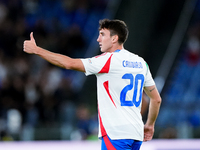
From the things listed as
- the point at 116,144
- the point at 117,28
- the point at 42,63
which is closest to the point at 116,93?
the point at 116,144

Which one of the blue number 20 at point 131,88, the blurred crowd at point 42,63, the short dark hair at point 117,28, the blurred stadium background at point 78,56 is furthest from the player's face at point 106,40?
the blurred crowd at point 42,63

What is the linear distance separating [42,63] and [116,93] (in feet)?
25.1

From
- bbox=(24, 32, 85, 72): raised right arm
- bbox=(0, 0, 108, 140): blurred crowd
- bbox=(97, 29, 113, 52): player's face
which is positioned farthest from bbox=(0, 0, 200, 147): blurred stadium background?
bbox=(24, 32, 85, 72): raised right arm

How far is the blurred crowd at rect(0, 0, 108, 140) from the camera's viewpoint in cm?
945

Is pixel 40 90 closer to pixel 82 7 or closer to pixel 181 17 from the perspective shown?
pixel 82 7

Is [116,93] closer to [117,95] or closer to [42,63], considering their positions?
[117,95]

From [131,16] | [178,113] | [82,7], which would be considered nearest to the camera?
[178,113]

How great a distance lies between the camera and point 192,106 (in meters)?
10.9

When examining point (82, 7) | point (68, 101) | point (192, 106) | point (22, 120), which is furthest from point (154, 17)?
point (22, 120)

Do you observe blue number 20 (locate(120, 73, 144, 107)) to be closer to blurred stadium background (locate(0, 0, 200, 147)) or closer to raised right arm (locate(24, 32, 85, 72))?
raised right arm (locate(24, 32, 85, 72))

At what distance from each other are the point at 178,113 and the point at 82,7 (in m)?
4.88

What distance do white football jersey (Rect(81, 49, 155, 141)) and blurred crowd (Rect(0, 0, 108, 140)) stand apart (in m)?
5.14

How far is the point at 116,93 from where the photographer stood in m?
3.81

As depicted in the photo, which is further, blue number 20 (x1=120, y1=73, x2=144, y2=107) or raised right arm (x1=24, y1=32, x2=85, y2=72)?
blue number 20 (x1=120, y1=73, x2=144, y2=107)
